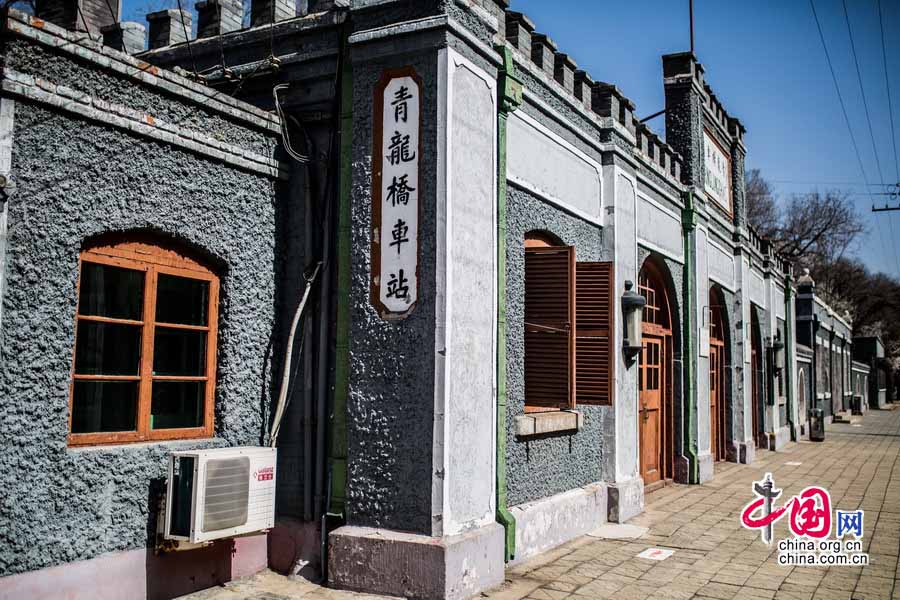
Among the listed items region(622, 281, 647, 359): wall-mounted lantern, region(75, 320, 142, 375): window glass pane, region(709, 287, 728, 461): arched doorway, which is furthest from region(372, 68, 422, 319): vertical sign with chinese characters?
region(709, 287, 728, 461): arched doorway

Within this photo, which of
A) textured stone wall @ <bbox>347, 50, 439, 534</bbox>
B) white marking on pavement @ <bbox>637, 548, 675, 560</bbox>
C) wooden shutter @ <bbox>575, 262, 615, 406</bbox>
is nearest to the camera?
textured stone wall @ <bbox>347, 50, 439, 534</bbox>

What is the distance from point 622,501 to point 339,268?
469cm

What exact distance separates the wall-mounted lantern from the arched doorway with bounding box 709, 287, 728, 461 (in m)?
6.53

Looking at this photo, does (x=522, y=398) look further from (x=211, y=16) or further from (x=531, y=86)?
(x=211, y=16)

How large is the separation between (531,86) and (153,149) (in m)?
3.69

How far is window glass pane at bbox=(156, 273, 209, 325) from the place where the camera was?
19.2ft

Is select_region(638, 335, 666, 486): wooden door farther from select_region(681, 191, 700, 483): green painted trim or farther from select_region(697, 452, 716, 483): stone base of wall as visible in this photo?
select_region(697, 452, 716, 483): stone base of wall

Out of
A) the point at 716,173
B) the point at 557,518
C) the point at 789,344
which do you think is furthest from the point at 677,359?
the point at 789,344

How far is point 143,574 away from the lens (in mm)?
5473

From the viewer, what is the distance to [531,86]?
778 centimetres

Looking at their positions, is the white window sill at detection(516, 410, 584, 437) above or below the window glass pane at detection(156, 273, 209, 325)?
below

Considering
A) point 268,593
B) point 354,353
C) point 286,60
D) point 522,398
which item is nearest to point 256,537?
point 268,593

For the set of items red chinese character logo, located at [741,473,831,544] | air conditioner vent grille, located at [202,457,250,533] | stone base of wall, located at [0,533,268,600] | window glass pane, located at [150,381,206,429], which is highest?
window glass pane, located at [150,381,206,429]

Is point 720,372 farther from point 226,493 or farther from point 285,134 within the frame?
point 226,493
